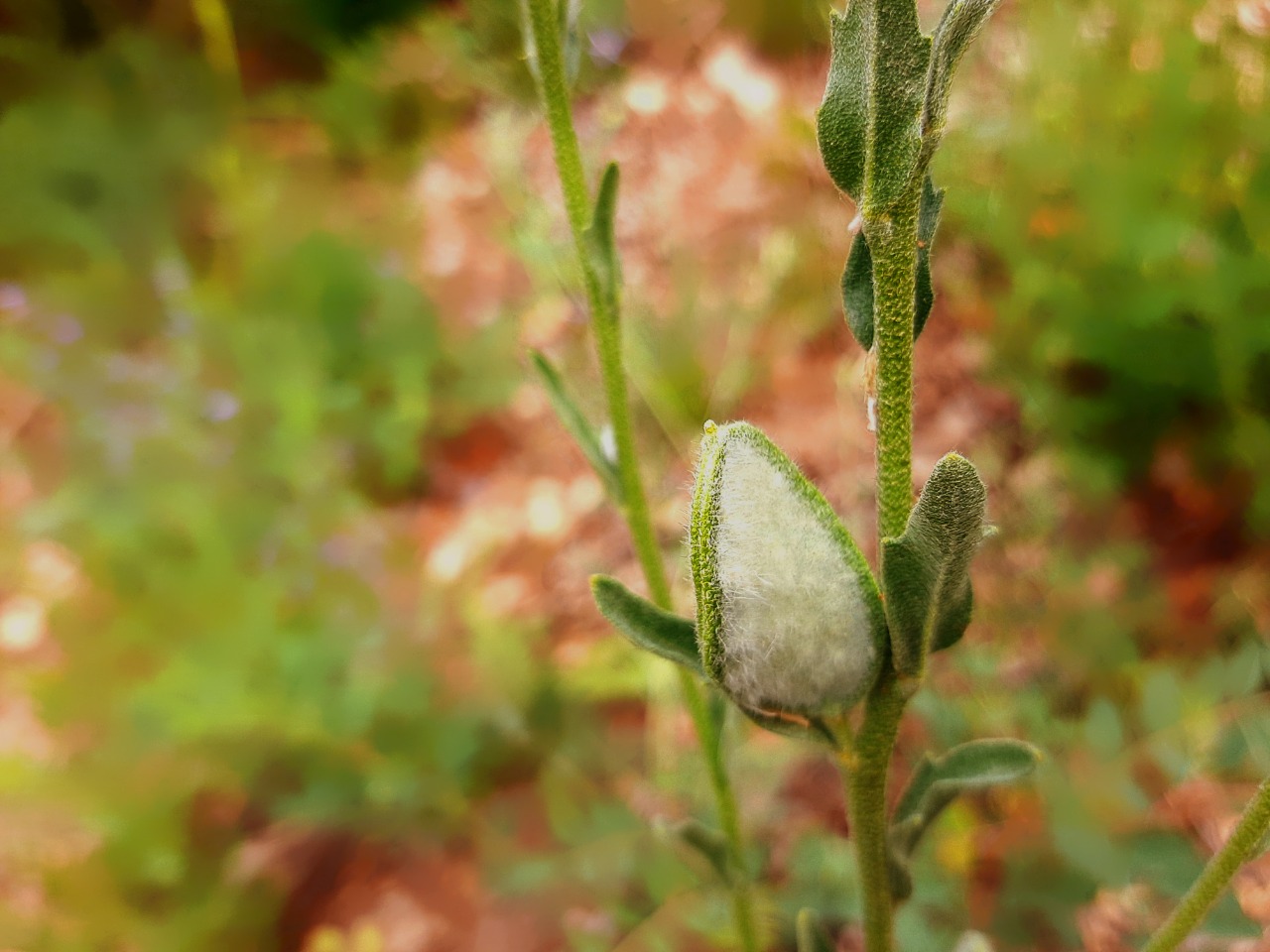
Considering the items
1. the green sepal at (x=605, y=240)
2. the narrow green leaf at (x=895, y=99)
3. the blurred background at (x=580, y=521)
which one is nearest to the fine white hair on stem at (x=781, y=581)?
the narrow green leaf at (x=895, y=99)

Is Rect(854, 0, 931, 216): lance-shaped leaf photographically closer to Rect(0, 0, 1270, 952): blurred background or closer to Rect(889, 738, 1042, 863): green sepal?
Rect(889, 738, 1042, 863): green sepal

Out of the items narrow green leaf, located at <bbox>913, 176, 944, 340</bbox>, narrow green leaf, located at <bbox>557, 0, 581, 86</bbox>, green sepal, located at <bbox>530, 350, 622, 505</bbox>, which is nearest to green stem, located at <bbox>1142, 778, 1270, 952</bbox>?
narrow green leaf, located at <bbox>913, 176, 944, 340</bbox>

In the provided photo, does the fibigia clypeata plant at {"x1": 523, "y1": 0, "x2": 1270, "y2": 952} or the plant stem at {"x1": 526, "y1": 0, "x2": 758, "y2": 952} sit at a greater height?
the plant stem at {"x1": 526, "y1": 0, "x2": 758, "y2": 952}

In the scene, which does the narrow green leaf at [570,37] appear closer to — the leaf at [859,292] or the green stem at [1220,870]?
the leaf at [859,292]

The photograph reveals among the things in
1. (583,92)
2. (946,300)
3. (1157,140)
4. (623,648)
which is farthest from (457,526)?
(1157,140)

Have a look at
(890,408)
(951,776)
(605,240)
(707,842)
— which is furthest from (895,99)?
(707,842)

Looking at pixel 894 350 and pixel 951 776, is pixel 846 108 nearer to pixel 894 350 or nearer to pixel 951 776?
pixel 894 350

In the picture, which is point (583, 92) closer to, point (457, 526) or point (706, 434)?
point (457, 526)

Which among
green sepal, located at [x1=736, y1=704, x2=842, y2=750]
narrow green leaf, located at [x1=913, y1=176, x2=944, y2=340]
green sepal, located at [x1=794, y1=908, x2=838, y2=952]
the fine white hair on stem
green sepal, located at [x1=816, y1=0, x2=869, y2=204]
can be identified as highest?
green sepal, located at [x1=816, y1=0, x2=869, y2=204]
